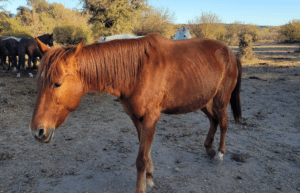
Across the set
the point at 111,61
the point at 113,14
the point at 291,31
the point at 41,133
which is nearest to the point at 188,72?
the point at 111,61

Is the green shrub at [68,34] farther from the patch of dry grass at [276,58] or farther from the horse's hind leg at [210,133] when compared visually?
the horse's hind leg at [210,133]

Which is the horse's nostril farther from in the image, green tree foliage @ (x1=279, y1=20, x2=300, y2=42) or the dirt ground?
green tree foliage @ (x1=279, y1=20, x2=300, y2=42)

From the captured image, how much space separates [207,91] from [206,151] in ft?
4.29

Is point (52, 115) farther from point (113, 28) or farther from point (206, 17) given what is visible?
point (206, 17)

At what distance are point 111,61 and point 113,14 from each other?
17743mm

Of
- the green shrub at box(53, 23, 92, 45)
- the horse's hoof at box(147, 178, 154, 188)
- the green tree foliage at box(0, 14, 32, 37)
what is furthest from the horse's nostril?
the green shrub at box(53, 23, 92, 45)

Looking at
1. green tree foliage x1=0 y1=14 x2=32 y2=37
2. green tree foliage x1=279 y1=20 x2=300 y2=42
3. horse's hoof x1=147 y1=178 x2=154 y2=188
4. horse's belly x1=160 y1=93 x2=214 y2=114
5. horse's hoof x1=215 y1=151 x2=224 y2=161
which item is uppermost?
green tree foliage x1=279 y1=20 x2=300 y2=42

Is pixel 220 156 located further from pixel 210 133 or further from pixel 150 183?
pixel 150 183

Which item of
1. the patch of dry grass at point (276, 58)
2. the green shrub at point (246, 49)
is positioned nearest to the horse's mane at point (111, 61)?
the patch of dry grass at point (276, 58)

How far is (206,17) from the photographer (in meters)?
19.0

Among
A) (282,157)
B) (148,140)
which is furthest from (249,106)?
(148,140)

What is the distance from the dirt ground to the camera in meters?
2.50

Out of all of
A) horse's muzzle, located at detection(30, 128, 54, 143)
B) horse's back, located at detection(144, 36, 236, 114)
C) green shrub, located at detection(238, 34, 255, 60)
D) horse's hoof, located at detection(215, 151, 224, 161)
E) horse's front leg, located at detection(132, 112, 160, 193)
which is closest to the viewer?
horse's muzzle, located at detection(30, 128, 54, 143)

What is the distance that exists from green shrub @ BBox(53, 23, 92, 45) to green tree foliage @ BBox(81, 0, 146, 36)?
5.43 ft
